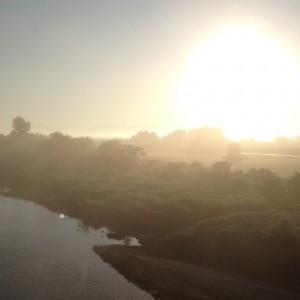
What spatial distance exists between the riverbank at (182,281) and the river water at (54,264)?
1786 mm

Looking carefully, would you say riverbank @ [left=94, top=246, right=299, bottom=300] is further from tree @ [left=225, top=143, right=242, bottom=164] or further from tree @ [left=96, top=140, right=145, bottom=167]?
tree @ [left=225, top=143, right=242, bottom=164]

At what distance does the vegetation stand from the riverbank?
2.96 metres

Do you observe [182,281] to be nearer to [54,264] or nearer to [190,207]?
[54,264]

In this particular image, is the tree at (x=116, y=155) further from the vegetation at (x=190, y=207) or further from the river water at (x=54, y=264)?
the river water at (x=54, y=264)

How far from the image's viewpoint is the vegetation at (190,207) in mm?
52938

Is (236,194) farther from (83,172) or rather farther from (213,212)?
(83,172)

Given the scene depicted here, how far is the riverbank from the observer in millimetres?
42812

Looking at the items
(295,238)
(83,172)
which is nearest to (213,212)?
(295,238)

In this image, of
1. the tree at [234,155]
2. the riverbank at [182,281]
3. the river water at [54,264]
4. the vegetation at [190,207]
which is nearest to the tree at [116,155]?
the vegetation at [190,207]

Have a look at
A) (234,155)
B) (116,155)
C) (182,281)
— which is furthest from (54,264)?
(234,155)

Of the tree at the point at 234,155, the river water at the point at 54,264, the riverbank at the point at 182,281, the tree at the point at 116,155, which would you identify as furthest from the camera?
the tree at the point at 234,155

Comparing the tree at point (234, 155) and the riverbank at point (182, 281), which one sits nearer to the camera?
the riverbank at point (182, 281)

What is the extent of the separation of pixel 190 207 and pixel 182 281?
28941mm

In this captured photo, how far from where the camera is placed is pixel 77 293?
40.9 metres
